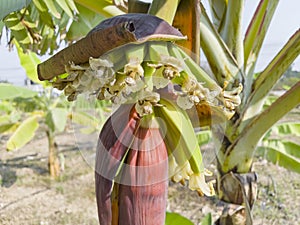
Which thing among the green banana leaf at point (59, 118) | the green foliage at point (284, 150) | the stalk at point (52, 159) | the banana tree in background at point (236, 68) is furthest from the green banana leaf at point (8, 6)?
the stalk at point (52, 159)

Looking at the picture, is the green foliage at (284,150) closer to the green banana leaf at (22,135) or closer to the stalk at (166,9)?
the stalk at (166,9)

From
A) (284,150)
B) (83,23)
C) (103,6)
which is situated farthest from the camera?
(284,150)

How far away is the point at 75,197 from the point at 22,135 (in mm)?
646

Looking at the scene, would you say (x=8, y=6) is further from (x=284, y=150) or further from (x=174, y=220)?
(x=284, y=150)

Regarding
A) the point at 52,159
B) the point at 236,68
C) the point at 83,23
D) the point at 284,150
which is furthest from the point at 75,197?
the point at 236,68

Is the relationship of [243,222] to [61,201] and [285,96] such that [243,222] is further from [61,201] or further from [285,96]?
[61,201]

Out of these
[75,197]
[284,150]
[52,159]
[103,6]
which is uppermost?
[103,6]

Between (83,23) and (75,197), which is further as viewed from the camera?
(75,197)

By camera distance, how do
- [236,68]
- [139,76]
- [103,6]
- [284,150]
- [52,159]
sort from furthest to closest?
[52,159] → [284,150] → [236,68] → [103,6] → [139,76]

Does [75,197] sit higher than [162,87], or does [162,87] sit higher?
[162,87]

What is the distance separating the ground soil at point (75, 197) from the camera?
2094 mm

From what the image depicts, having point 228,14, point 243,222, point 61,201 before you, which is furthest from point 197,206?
point 228,14

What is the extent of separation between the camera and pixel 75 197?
2.50m

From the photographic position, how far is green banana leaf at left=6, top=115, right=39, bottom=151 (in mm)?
1963
